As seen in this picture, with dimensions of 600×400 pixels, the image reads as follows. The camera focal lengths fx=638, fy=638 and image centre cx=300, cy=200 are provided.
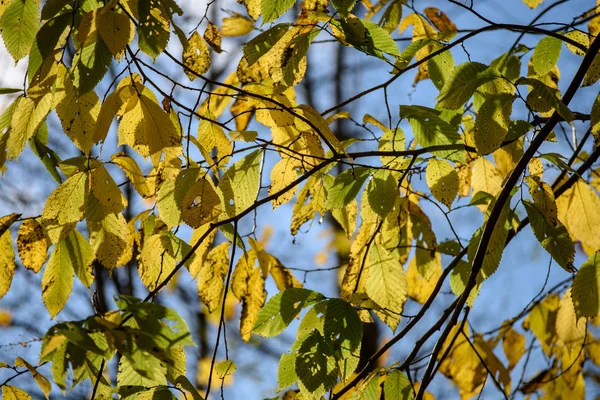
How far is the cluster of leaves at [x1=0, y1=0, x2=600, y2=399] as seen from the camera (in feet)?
2.61

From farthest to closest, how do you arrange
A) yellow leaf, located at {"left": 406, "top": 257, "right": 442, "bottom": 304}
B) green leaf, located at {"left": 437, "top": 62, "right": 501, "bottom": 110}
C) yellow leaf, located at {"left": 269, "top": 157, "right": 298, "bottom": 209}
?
yellow leaf, located at {"left": 406, "top": 257, "right": 442, "bottom": 304}
yellow leaf, located at {"left": 269, "top": 157, "right": 298, "bottom": 209}
green leaf, located at {"left": 437, "top": 62, "right": 501, "bottom": 110}

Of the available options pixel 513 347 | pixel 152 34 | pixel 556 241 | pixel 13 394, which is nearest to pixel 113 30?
pixel 152 34

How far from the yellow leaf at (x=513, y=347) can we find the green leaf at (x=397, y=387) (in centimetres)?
74

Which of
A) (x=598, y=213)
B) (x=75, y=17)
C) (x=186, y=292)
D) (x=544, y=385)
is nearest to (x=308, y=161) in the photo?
(x=75, y=17)

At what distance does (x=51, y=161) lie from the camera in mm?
1025

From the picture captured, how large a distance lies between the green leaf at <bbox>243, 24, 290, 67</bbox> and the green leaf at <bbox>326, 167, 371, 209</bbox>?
0.81 feet

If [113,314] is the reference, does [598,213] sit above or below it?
above

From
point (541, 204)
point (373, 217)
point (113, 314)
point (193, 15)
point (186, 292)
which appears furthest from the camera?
point (186, 292)

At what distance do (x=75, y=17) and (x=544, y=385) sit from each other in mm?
1521

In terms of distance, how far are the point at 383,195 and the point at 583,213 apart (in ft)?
1.43

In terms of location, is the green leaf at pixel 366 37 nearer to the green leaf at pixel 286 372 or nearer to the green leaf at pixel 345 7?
the green leaf at pixel 345 7

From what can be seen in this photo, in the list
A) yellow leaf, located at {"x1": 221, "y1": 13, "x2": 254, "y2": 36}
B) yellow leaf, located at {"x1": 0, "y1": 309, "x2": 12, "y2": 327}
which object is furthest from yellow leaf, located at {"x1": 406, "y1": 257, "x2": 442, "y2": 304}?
yellow leaf, located at {"x1": 0, "y1": 309, "x2": 12, "y2": 327}

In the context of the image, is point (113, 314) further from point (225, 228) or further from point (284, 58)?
point (284, 58)

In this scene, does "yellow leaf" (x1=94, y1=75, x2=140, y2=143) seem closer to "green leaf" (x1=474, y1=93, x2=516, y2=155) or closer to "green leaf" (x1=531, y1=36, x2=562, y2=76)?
"green leaf" (x1=474, y1=93, x2=516, y2=155)
